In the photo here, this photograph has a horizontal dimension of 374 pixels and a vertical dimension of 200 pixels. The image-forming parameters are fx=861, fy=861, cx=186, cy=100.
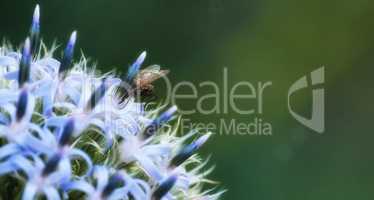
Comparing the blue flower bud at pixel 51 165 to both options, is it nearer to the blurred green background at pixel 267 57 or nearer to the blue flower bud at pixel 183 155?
the blue flower bud at pixel 183 155

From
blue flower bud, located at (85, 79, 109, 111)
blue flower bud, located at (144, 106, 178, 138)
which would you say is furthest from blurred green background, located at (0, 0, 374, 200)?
blue flower bud, located at (85, 79, 109, 111)

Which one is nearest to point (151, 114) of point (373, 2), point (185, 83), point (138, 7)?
point (185, 83)

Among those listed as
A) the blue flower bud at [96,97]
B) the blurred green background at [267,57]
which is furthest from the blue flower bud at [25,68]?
the blurred green background at [267,57]

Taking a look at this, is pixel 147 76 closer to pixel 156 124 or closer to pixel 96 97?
pixel 156 124

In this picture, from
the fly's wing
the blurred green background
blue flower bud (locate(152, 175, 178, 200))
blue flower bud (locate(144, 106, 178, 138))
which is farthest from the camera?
the blurred green background

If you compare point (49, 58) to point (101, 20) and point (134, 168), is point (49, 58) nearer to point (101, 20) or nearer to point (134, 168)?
point (134, 168)

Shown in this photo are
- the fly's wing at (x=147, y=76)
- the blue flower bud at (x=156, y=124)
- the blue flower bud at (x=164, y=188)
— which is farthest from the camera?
the fly's wing at (x=147, y=76)

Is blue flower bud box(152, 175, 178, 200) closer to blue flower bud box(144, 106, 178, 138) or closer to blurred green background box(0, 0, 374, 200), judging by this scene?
blue flower bud box(144, 106, 178, 138)
